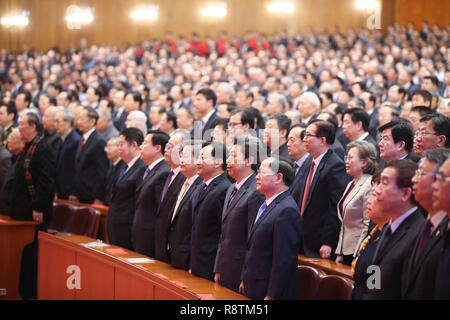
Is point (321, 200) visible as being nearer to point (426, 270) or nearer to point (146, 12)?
point (426, 270)

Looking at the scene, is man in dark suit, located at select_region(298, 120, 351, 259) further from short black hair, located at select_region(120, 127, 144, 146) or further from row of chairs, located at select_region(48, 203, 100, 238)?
row of chairs, located at select_region(48, 203, 100, 238)

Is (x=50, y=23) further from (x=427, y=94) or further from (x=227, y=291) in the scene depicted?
(x=227, y=291)

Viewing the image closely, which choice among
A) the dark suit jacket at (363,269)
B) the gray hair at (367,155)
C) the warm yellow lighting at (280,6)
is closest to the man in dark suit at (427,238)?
the dark suit jacket at (363,269)

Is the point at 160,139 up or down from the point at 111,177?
up

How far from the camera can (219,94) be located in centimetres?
778

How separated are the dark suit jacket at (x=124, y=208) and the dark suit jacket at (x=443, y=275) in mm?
3023

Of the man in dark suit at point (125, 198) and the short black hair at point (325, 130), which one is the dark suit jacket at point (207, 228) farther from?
the man in dark suit at point (125, 198)

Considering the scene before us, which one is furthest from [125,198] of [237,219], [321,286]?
[321,286]

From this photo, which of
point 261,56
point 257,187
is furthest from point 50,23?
point 257,187

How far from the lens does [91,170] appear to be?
653cm

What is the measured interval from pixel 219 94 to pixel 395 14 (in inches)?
466

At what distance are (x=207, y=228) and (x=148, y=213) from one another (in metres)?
0.84

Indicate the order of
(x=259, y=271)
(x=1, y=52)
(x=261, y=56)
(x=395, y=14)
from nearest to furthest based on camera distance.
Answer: (x=259, y=271)
(x=261, y=56)
(x=1, y=52)
(x=395, y=14)

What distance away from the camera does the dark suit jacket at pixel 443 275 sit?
2457mm
